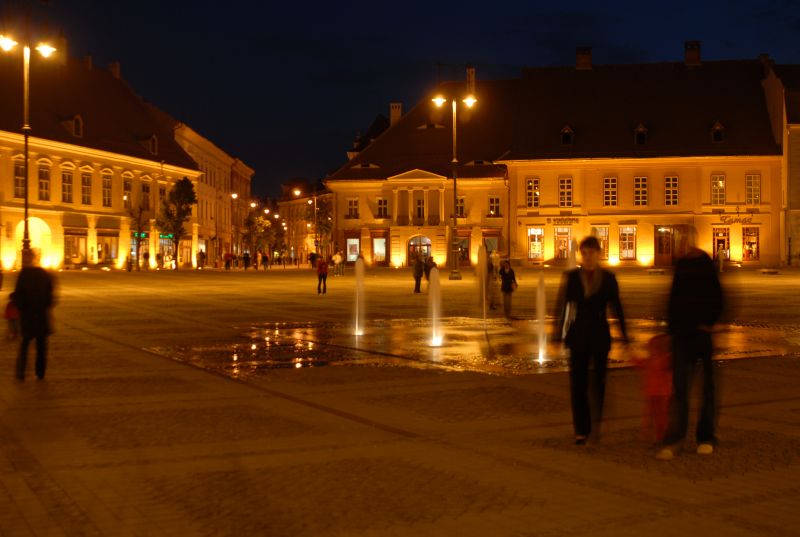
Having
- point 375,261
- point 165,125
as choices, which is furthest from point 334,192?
point 165,125

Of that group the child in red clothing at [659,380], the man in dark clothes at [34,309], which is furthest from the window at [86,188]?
the child in red clothing at [659,380]

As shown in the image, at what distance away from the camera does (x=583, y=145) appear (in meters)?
72.8

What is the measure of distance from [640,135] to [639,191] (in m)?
4.32

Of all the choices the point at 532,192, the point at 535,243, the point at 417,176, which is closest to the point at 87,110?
the point at 417,176

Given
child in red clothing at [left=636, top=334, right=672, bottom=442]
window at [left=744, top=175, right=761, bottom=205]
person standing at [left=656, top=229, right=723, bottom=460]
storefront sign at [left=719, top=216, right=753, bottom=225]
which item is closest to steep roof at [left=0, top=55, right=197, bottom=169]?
storefront sign at [left=719, top=216, right=753, bottom=225]

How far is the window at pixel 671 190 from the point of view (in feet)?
237

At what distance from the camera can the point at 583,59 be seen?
3051 inches

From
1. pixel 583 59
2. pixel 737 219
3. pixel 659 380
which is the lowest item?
pixel 659 380

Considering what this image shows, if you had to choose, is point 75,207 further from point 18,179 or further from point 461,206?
point 461,206

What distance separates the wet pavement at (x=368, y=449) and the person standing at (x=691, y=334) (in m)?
0.24

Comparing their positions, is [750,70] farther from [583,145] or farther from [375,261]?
[375,261]

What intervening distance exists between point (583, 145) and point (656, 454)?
6648 centimetres

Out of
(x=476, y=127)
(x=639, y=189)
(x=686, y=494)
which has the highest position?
(x=476, y=127)

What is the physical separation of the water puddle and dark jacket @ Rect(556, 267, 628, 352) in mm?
5288
